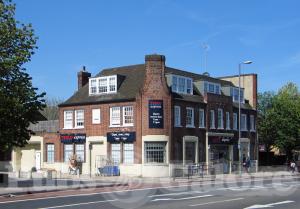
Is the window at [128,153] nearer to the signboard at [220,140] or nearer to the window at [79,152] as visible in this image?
the window at [79,152]

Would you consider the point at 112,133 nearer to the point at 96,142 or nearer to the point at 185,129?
the point at 96,142

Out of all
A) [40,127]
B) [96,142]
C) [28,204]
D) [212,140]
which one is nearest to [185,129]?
[212,140]

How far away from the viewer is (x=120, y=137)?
46.1 meters

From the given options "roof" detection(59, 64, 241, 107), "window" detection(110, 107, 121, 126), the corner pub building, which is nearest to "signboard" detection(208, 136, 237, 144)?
the corner pub building

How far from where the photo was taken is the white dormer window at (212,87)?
169 ft

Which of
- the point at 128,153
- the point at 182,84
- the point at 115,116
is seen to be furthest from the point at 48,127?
the point at 182,84

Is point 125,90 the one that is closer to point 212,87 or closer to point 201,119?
point 201,119

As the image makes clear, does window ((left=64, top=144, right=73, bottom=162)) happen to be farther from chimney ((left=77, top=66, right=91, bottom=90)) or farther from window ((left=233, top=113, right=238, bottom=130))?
window ((left=233, top=113, right=238, bottom=130))

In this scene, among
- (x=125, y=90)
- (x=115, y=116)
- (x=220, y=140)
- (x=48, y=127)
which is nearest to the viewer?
(x=115, y=116)

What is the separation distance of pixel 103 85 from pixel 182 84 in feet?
23.2

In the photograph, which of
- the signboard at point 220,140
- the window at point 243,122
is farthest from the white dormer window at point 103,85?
the window at point 243,122

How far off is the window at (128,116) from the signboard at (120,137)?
89 cm

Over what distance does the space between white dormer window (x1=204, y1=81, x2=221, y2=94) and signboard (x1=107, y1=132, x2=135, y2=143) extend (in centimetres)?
998

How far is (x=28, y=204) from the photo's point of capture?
2028cm
